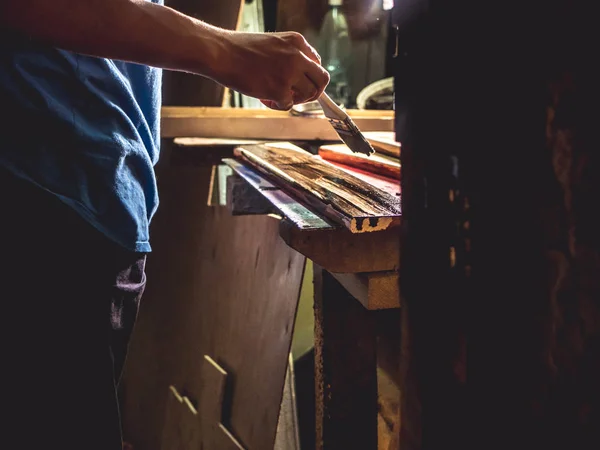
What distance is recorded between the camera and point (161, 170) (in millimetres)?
4270

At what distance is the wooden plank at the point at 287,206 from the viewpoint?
1.53 metres

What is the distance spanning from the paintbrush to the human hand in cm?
43

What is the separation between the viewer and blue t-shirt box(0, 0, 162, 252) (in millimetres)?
1369

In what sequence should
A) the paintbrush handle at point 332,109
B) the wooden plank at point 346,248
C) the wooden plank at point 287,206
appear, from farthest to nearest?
the paintbrush handle at point 332,109
the wooden plank at point 346,248
the wooden plank at point 287,206

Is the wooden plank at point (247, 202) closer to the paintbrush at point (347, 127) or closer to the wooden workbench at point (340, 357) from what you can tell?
the wooden workbench at point (340, 357)

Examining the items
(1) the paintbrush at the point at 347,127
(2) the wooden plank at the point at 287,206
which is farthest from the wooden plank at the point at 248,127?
(1) the paintbrush at the point at 347,127

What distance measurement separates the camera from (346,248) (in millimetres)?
1765

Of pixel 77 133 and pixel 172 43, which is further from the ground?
pixel 172 43

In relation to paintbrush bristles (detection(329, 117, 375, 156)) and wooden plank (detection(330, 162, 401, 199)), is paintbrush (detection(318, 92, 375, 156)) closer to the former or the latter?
paintbrush bristles (detection(329, 117, 375, 156))

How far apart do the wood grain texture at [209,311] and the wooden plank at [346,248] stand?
3.36ft

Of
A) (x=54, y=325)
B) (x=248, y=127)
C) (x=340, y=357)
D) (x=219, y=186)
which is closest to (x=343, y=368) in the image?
(x=340, y=357)

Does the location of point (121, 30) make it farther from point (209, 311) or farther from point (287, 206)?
point (209, 311)

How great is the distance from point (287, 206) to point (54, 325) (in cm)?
78

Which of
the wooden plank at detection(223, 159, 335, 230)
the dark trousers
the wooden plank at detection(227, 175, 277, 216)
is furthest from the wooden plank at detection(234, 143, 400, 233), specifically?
the dark trousers
